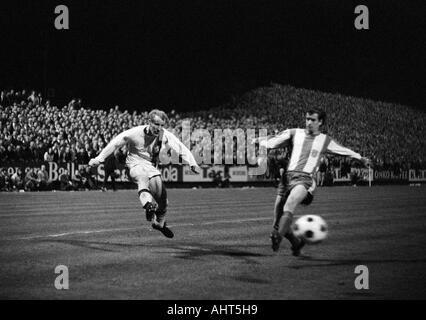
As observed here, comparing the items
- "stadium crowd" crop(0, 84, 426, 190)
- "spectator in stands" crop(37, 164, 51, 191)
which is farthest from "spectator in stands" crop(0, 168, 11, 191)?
"spectator in stands" crop(37, 164, 51, 191)

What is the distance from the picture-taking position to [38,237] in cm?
1197

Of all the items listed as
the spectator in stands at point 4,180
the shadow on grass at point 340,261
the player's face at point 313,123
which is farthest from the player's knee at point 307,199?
the spectator in stands at point 4,180

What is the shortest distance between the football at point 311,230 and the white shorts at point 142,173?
130 inches

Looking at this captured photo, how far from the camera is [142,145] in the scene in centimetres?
1159

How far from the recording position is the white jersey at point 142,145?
37.6ft

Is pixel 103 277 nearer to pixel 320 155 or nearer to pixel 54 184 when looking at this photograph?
pixel 320 155

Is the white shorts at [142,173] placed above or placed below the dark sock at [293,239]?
above

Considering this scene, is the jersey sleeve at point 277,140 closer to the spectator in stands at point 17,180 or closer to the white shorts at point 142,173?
the white shorts at point 142,173

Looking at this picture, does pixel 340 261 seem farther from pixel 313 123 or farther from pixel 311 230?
pixel 313 123

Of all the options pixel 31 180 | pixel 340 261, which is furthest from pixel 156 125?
pixel 31 180

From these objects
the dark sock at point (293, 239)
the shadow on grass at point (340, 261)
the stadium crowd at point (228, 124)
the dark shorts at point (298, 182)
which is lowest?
the shadow on grass at point (340, 261)

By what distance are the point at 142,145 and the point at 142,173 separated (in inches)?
20.4
